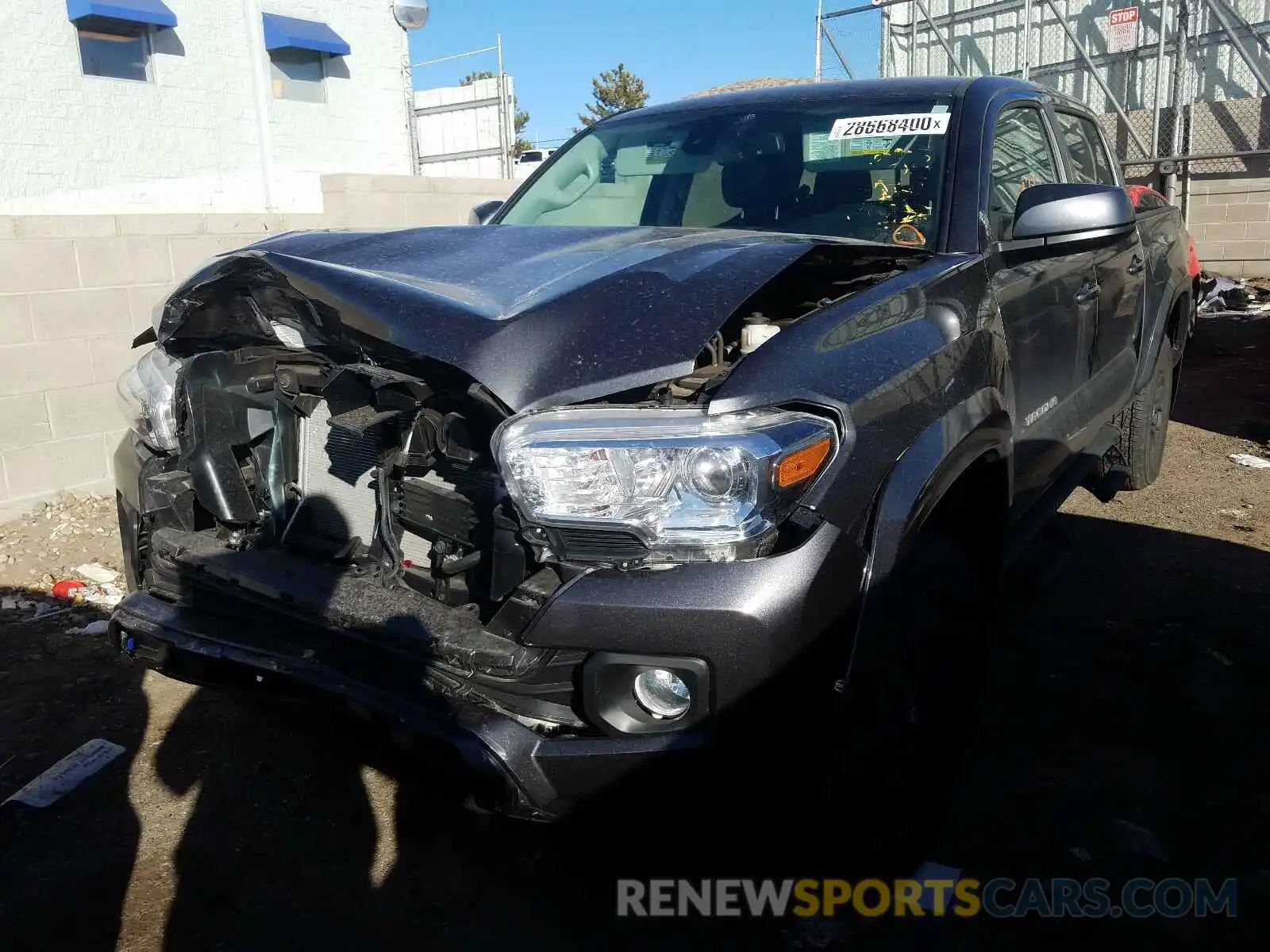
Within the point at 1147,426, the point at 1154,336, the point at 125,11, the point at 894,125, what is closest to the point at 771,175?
the point at 894,125

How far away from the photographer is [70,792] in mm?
2924

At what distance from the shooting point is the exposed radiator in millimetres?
2523

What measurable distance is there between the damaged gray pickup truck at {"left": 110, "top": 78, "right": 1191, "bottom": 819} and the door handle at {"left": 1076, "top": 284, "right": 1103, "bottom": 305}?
0.10 meters

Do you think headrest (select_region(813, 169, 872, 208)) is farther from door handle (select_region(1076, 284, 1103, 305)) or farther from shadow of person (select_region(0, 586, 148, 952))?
shadow of person (select_region(0, 586, 148, 952))

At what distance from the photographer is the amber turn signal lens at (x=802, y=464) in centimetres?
191

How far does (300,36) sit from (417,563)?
1237cm

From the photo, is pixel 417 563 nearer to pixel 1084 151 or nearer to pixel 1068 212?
pixel 1068 212

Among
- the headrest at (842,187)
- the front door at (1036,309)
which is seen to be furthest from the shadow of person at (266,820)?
the front door at (1036,309)

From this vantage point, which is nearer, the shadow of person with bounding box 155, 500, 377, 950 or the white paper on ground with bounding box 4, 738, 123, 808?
the shadow of person with bounding box 155, 500, 377, 950

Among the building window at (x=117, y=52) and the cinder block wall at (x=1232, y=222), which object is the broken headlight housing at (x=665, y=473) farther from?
the cinder block wall at (x=1232, y=222)

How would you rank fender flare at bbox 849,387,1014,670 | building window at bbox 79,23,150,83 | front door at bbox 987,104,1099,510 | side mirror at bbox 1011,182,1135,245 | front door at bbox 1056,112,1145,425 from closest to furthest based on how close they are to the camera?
fender flare at bbox 849,387,1014,670 < side mirror at bbox 1011,182,1135,245 < front door at bbox 987,104,1099,510 < front door at bbox 1056,112,1145,425 < building window at bbox 79,23,150,83

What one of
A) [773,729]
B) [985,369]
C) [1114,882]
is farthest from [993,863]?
[985,369]

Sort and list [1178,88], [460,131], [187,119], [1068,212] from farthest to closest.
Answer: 1. [460,131]
2. [1178,88]
3. [187,119]
4. [1068,212]

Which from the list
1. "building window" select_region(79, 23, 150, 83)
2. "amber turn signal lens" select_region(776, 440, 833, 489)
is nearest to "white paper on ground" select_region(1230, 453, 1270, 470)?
"amber turn signal lens" select_region(776, 440, 833, 489)
